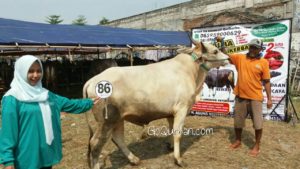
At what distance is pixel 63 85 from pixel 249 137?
35.8ft

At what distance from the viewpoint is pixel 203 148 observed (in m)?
6.11

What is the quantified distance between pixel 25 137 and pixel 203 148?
12.6 feet

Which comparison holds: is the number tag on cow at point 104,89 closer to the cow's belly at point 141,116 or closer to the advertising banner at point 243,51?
the cow's belly at point 141,116

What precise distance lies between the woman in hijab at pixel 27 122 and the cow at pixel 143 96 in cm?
156

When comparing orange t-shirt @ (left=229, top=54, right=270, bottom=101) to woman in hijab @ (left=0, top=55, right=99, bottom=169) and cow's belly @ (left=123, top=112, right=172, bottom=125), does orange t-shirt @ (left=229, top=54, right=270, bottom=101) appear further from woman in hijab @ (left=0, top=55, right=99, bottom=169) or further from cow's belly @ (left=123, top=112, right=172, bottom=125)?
woman in hijab @ (left=0, top=55, right=99, bottom=169)

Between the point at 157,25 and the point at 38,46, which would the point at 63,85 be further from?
the point at 157,25

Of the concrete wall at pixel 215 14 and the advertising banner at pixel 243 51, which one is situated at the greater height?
the concrete wall at pixel 215 14

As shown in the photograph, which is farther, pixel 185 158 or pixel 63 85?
pixel 63 85

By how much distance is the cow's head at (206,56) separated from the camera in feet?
18.5

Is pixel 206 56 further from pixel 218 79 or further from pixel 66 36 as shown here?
pixel 66 36

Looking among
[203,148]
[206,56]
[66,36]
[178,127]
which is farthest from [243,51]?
[66,36]

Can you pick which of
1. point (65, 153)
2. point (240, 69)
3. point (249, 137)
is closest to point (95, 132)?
point (65, 153)

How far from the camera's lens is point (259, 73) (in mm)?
5652

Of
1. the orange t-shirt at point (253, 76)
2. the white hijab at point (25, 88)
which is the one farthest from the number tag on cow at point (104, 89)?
the orange t-shirt at point (253, 76)
